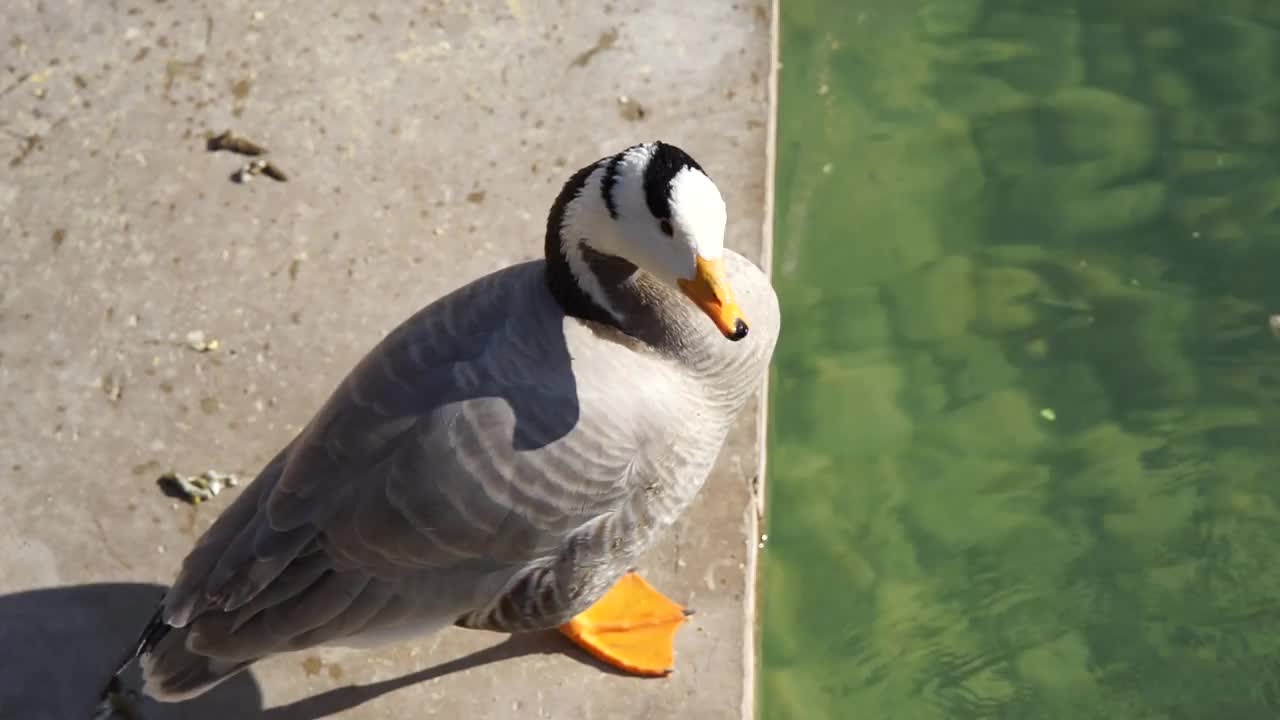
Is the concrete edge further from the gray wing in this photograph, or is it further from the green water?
the gray wing

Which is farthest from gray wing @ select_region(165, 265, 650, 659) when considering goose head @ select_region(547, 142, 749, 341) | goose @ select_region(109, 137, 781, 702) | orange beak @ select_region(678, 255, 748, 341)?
orange beak @ select_region(678, 255, 748, 341)

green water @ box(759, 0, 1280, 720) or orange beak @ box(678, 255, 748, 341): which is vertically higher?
orange beak @ box(678, 255, 748, 341)

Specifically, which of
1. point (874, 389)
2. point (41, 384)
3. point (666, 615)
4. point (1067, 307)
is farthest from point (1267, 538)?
point (41, 384)

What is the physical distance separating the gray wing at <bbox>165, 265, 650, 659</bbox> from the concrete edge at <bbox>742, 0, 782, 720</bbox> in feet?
2.30

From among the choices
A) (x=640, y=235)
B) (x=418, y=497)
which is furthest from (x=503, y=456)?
(x=640, y=235)

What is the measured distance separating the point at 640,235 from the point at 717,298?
19 cm

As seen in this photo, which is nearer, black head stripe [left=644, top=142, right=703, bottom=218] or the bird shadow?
black head stripe [left=644, top=142, right=703, bottom=218]

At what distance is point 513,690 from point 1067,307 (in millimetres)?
2215

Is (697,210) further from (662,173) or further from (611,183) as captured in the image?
(611,183)

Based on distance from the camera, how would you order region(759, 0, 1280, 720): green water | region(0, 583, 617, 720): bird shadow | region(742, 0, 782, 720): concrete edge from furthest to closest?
region(759, 0, 1280, 720): green water
region(742, 0, 782, 720): concrete edge
region(0, 583, 617, 720): bird shadow

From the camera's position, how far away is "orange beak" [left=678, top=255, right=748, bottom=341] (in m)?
2.23

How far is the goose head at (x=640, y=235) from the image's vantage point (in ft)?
7.16

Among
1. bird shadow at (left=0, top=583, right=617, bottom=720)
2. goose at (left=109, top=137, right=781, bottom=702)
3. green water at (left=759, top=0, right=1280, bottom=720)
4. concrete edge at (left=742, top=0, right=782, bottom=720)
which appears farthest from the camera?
green water at (left=759, top=0, right=1280, bottom=720)

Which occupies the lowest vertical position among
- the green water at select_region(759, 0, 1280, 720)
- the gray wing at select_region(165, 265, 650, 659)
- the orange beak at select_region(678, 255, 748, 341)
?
the green water at select_region(759, 0, 1280, 720)
